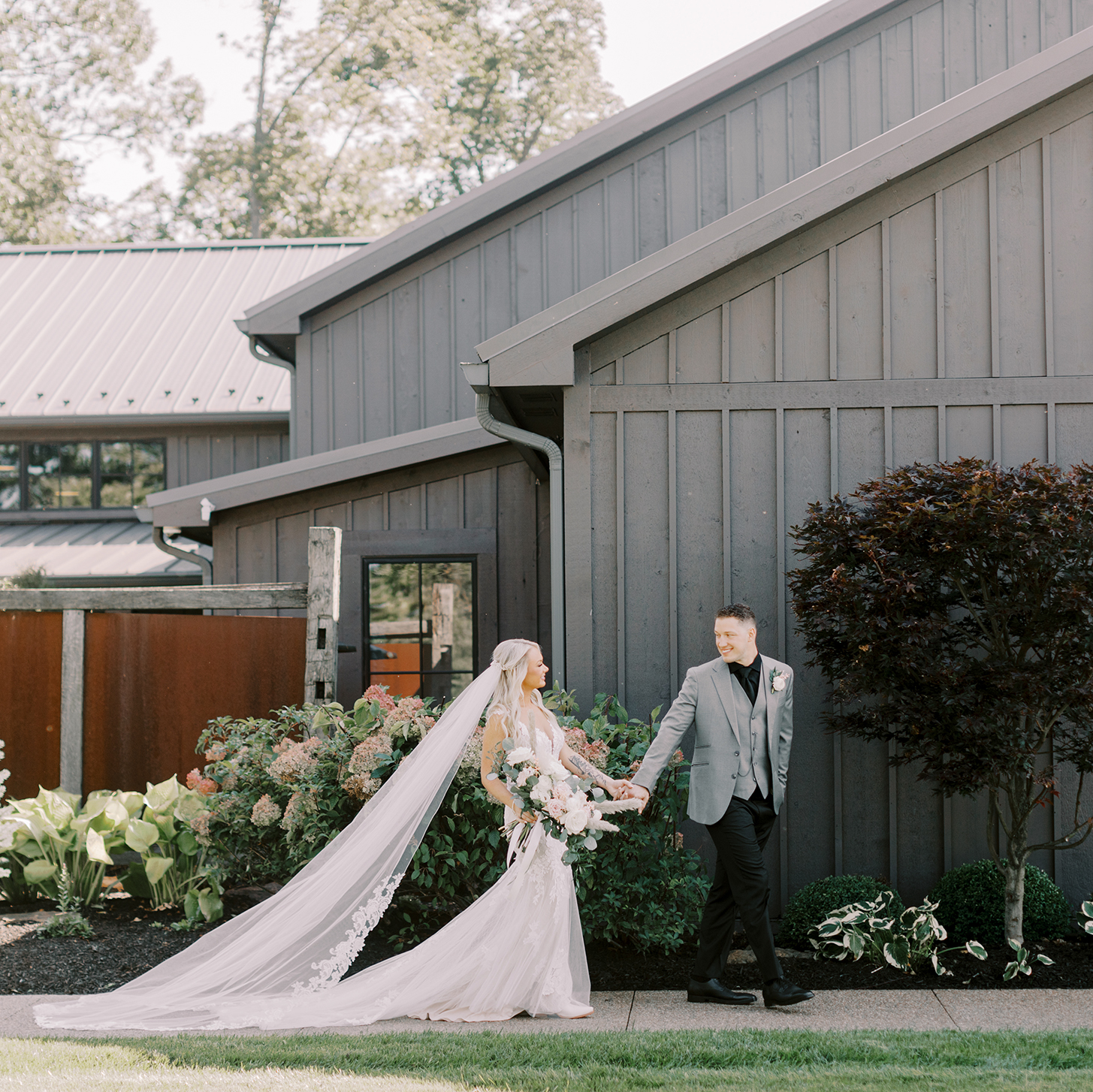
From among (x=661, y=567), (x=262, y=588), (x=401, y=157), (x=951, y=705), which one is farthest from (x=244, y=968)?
(x=401, y=157)

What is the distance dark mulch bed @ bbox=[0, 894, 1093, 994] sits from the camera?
5.64 meters

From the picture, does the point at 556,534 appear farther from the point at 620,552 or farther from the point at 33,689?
the point at 33,689

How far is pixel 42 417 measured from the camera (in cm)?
1354

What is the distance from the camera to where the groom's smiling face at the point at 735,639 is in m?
5.48

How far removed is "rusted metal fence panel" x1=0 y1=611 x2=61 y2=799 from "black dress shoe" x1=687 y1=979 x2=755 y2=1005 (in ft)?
16.6

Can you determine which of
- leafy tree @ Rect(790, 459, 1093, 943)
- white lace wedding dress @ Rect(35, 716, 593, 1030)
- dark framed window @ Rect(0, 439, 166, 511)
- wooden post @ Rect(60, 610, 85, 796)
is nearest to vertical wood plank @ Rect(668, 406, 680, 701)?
leafy tree @ Rect(790, 459, 1093, 943)

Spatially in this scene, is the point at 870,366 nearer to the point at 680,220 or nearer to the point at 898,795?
the point at 898,795

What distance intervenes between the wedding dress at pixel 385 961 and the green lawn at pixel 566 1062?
31cm

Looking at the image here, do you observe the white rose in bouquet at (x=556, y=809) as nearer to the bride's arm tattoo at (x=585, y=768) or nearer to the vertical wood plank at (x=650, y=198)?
the bride's arm tattoo at (x=585, y=768)

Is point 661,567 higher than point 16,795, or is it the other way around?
point 661,567

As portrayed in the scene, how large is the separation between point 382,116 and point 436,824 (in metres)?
25.9

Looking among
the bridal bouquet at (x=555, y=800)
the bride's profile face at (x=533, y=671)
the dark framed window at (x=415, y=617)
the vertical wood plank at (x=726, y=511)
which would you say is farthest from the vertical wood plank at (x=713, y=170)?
the bridal bouquet at (x=555, y=800)

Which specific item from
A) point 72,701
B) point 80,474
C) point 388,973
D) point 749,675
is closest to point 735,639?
point 749,675

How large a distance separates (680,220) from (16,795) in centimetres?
793
